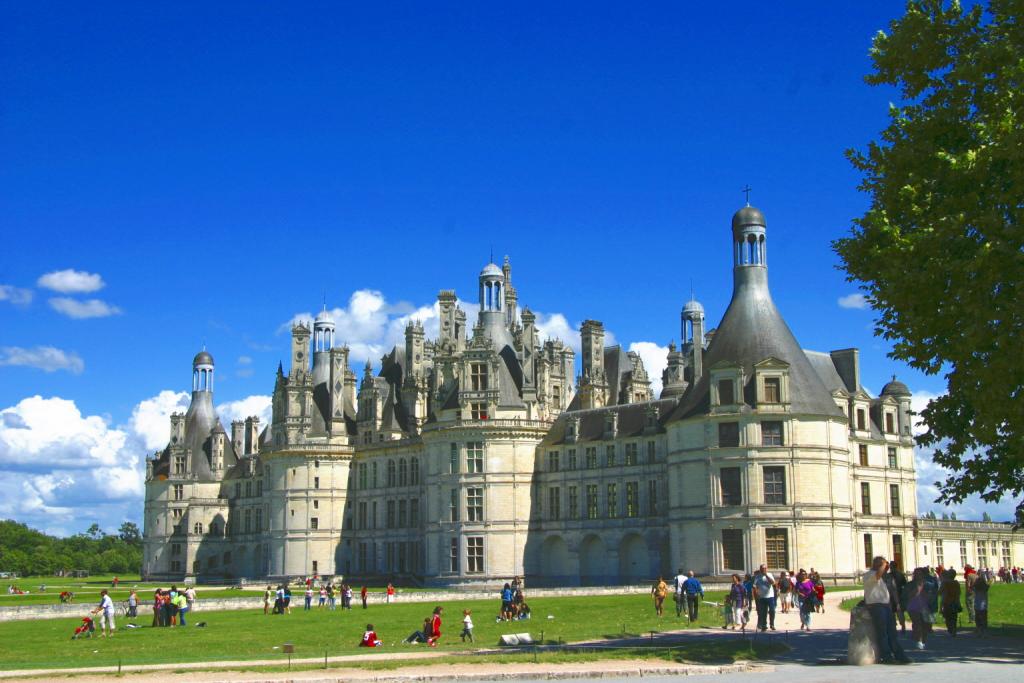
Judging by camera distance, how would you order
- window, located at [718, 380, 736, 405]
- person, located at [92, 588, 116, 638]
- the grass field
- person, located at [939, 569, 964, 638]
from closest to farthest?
person, located at [939, 569, 964, 638] < the grass field < person, located at [92, 588, 116, 638] < window, located at [718, 380, 736, 405]

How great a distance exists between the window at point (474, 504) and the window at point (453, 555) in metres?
1.72

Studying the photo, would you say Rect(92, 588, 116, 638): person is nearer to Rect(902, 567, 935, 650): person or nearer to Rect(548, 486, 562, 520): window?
Rect(902, 567, 935, 650): person

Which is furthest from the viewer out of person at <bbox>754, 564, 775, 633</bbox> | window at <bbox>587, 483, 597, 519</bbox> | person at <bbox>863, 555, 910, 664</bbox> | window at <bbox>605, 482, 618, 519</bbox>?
window at <bbox>587, 483, 597, 519</bbox>

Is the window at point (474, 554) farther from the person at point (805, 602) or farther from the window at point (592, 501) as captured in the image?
the person at point (805, 602)

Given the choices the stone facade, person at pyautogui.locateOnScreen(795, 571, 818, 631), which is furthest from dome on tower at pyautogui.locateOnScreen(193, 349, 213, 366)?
person at pyautogui.locateOnScreen(795, 571, 818, 631)

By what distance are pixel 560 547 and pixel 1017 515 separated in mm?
45693

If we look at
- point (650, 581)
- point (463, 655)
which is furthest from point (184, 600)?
point (650, 581)

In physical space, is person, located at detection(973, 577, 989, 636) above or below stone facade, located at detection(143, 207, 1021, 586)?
below

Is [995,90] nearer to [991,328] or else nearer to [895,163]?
[895,163]

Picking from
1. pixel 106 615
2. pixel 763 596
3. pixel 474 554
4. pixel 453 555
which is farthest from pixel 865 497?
pixel 106 615

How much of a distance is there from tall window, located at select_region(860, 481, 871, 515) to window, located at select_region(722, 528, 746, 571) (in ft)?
29.9

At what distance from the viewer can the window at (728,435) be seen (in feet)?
193

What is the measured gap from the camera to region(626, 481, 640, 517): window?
67.6 m

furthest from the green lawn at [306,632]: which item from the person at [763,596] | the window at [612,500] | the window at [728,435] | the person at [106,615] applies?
the window at [612,500]
